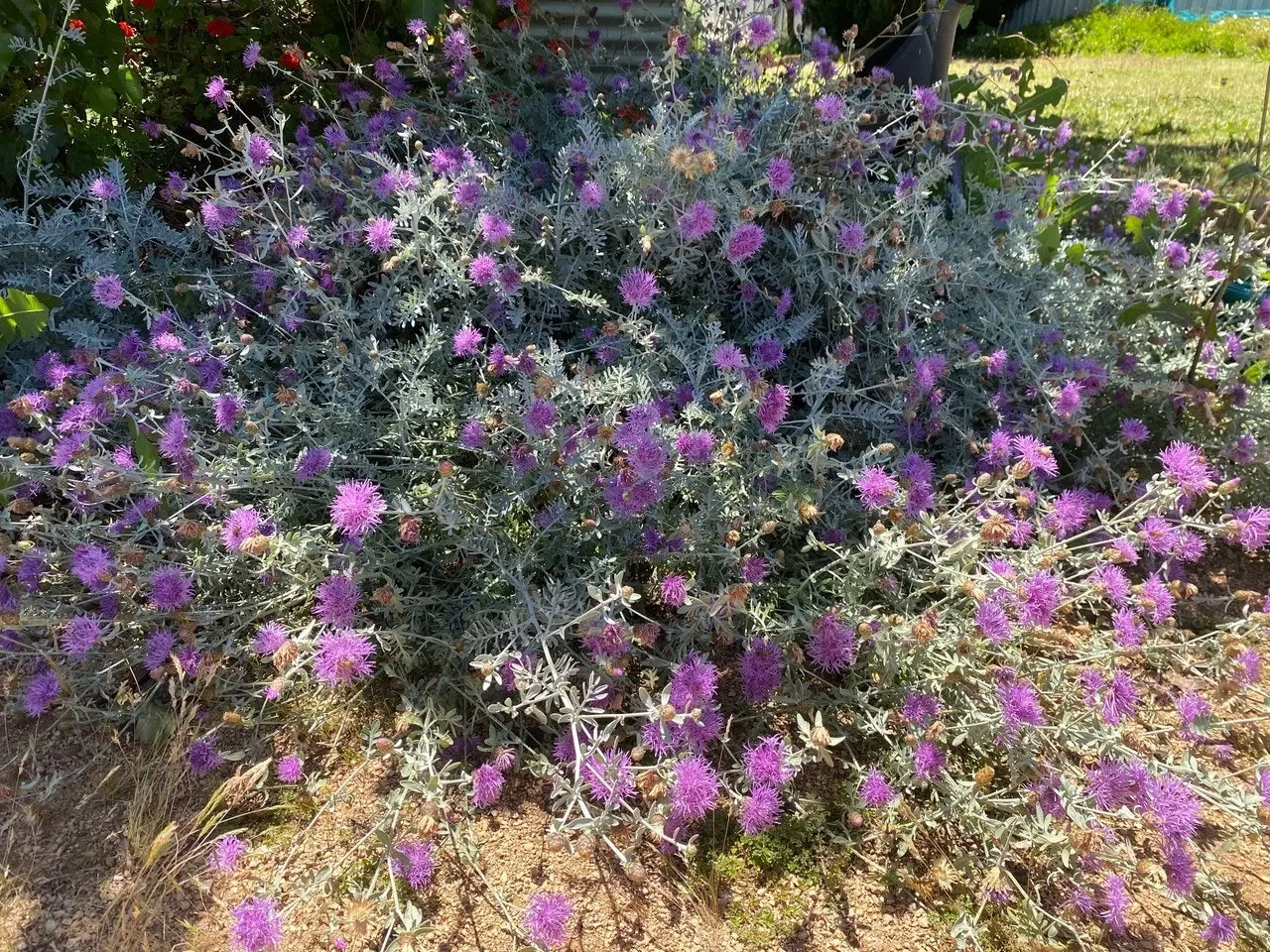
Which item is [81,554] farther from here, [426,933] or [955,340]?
[955,340]

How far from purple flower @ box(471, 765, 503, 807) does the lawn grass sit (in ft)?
9.73

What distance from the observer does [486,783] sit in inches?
67.5

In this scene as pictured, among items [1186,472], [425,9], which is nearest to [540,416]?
[1186,472]

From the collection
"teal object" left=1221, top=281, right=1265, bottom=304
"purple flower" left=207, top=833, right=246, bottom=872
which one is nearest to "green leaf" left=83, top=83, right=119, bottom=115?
"purple flower" left=207, top=833, right=246, bottom=872

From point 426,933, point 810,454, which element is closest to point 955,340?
point 810,454

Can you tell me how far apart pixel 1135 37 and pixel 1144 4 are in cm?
173

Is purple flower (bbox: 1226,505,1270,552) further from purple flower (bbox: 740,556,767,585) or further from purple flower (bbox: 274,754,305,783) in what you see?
purple flower (bbox: 274,754,305,783)

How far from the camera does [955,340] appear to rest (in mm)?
2391

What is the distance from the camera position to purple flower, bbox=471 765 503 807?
1.71m

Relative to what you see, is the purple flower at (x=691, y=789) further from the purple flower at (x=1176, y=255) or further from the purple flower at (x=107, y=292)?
the purple flower at (x=1176, y=255)

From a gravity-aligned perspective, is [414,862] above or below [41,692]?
below

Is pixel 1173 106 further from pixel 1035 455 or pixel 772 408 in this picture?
pixel 772 408

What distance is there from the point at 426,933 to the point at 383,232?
1.52m

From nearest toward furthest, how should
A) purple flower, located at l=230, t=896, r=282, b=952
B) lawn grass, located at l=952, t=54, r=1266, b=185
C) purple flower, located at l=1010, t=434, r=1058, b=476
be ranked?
purple flower, located at l=230, t=896, r=282, b=952, purple flower, located at l=1010, t=434, r=1058, b=476, lawn grass, located at l=952, t=54, r=1266, b=185
